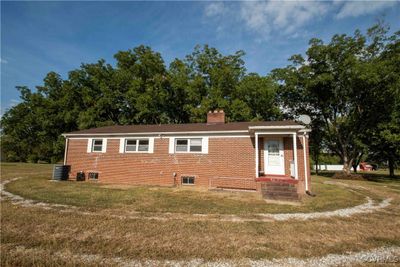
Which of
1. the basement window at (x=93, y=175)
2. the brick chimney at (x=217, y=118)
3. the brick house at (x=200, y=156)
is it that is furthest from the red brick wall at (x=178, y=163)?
the brick chimney at (x=217, y=118)

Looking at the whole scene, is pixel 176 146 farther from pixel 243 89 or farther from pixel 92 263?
pixel 243 89

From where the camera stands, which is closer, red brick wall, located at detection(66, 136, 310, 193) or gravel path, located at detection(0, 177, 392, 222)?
gravel path, located at detection(0, 177, 392, 222)

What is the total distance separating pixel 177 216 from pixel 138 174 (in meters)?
7.95

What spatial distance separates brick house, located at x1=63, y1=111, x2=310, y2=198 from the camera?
417 inches

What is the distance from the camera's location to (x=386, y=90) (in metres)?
19.5

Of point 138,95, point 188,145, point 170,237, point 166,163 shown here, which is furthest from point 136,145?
point 138,95

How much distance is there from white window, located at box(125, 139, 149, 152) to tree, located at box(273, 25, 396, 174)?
1886 centimetres

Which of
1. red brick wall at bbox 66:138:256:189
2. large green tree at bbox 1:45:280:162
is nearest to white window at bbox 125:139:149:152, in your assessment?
red brick wall at bbox 66:138:256:189

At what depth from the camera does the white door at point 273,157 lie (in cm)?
1117

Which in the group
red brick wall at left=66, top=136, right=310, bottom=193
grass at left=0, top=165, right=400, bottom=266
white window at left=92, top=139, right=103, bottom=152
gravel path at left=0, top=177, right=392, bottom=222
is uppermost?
white window at left=92, top=139, right=103, bottom=152

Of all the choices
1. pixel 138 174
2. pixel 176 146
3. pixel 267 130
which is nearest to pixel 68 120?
pixel 138 174

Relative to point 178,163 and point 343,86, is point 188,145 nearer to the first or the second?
point 178,163

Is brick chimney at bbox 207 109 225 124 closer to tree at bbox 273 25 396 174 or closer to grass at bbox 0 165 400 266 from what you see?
grass at bbox 0 165 400 266

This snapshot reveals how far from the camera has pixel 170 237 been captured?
4328mm
